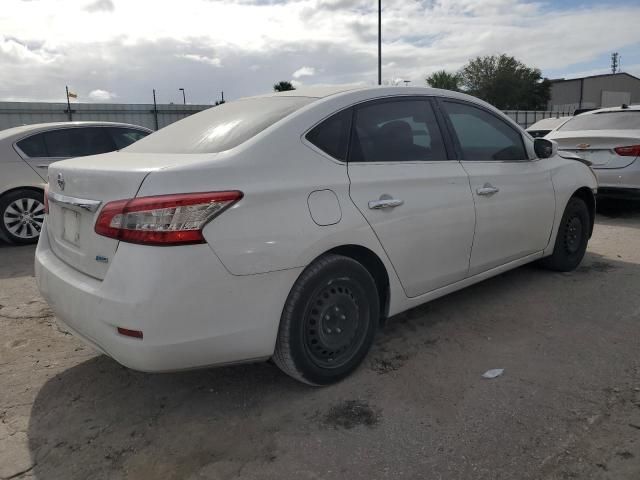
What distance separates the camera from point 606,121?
25.7ft

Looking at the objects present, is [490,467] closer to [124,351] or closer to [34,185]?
[124,351]

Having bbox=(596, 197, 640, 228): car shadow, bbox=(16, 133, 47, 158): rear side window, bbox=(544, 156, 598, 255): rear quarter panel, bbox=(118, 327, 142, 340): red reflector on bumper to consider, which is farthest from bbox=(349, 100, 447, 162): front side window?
bbox=(16, 133, 47, 158): rear side window

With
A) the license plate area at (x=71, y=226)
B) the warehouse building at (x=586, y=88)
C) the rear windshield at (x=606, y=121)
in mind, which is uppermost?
the warehouse building at (x=586, y=88)

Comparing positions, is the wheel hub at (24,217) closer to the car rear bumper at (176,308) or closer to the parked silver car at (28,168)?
the parked silver car at (28,168)

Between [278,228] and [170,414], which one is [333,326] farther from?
[170,414]

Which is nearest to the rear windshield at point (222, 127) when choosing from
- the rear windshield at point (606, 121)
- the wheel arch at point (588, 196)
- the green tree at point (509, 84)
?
the wheel arch at point (588, 196)

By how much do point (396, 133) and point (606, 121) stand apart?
6053 mm

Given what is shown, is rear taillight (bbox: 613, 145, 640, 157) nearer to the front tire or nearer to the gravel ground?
the gravel ground

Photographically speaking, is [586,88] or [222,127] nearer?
[222,127]

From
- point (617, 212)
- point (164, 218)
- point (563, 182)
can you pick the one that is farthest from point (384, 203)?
point (617, 212)

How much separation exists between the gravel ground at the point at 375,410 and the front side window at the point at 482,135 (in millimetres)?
1207

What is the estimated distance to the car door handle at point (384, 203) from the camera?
9.53 feet

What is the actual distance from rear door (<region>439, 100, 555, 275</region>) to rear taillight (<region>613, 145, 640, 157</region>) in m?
3.43

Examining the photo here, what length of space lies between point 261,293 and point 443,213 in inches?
56.7
